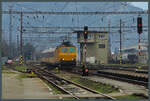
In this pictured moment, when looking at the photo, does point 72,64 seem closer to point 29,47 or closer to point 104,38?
point 104,38

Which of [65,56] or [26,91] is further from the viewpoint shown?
[65,56]

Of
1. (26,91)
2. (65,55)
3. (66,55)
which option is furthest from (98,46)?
(26,91)

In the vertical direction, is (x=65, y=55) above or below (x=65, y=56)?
above

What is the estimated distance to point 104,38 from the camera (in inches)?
2707

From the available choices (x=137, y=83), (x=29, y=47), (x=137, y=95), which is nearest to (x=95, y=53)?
(x=29, y=47)

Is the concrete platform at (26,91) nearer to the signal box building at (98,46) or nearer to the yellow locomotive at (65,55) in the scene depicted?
the yellow locomotive at (65,55)

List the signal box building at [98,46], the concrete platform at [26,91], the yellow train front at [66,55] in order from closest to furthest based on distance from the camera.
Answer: the concrete platform at [26,91]
the yellow train front at [66,55]
the signal box building at [98,46]

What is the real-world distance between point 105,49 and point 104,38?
257cm

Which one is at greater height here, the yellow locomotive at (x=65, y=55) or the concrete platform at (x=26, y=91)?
the yellow locomotive at (x=65, y=55)

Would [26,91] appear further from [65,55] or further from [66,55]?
[66,55]

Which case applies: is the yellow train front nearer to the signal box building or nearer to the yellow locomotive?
the yellow locomotive

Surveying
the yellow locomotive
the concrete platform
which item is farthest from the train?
the concrete platform

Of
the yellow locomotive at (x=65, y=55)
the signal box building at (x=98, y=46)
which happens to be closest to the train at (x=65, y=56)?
the yellow locomotive at (x=65, y=55)

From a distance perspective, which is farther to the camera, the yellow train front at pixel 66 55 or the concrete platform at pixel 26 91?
the yellow train front at pixel 66 55
